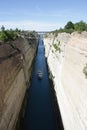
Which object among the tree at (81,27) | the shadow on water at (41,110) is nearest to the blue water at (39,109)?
the shadow on water at (41,110)

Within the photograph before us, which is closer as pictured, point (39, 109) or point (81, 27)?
point (39, 109)

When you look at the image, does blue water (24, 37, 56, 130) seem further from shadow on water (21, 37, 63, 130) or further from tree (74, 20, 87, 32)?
tree (74, 20, 87, 32)

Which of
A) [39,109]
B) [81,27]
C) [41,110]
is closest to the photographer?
[41,110]

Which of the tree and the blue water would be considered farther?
the tree

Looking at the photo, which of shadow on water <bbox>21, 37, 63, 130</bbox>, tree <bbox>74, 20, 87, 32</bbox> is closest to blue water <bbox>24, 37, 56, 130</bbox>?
shadow on water <bbox>21, 37, 63, 130</bbox>

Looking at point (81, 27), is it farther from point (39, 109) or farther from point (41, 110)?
point (41, 110)

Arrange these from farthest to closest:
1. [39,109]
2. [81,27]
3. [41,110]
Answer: [81,27]
[39,109]
[41,110]

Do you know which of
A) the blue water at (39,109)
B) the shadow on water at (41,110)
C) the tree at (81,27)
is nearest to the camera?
the shadow on water at (41,110)

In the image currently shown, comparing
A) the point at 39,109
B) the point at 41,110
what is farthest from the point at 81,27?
the point at 41,110

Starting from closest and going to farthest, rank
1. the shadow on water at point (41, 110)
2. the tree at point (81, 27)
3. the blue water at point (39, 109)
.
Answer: the shadow on water at point (41, 110) → the blue water at point (39, 109) → the tree at point (81, 27)

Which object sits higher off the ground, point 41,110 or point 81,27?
point 81,27

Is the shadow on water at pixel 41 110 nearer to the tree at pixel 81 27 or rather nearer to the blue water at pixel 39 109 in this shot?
the blue water at pixel 39 109
